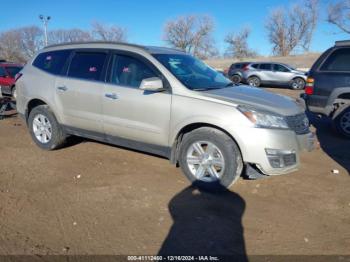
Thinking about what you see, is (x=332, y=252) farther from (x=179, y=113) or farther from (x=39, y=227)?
(x=39, y=227)

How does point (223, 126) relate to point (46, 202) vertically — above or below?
above

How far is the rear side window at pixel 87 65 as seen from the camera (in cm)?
514

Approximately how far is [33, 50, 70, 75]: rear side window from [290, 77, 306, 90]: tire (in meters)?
17.5

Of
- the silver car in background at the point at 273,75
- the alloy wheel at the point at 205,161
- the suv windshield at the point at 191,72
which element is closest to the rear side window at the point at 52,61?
the suv windshield at the point at 191,72

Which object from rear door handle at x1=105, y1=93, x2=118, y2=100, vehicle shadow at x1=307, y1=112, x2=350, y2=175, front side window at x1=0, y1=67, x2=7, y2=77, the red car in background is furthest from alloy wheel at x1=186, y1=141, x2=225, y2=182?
front side window at x1=0, y1=67, x2=7, y2=77

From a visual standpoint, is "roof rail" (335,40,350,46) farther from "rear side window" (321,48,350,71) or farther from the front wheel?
the front wheel

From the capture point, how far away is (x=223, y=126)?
408 cm

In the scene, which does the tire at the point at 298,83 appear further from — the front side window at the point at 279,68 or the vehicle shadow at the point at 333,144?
the vehicle shadow at the point at 333,144

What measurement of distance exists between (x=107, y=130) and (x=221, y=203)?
2.10 meters

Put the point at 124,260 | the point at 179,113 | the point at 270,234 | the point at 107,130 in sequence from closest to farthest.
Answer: the point at 124,260 → the point at 270,234 → the point at 179,113 → the point at 107,130

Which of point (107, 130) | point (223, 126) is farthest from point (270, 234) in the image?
point (107, 130)

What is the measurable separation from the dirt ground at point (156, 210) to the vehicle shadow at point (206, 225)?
0.03ft

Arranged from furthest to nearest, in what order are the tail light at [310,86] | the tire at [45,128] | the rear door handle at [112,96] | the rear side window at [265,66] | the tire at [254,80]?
the tire at [254,80] → the rear side window at [265,66] → the tail light at [310,86] → the tire at [45,128] → the rear door handle at [112,96]

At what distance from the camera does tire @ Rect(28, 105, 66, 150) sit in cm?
575
